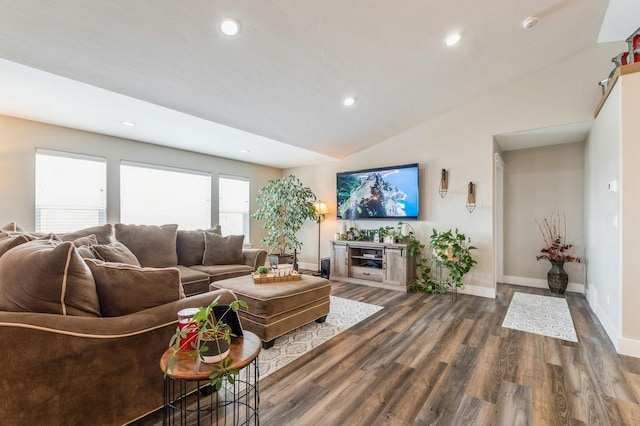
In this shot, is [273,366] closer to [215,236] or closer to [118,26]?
[215,236]

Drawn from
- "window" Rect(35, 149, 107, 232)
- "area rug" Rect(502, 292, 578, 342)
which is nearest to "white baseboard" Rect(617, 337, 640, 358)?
"area rug" Rect(502, 292, 578, 342)

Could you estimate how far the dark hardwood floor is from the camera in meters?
1.70

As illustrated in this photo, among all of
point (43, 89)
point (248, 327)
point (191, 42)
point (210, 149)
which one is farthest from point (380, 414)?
point (210, 149)

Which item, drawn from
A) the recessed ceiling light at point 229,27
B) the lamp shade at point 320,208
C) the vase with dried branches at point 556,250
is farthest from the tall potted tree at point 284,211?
the vase with dried branches at point 556,250

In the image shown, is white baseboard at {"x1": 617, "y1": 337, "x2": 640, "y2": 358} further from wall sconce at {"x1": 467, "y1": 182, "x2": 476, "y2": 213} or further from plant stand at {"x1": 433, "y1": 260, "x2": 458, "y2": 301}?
wall sconce at {"x1": 467, "y1": 182, "x2": 476, "y2": 213}

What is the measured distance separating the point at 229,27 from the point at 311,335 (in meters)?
2.86

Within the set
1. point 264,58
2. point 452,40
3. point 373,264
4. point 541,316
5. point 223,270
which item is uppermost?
point 452,40

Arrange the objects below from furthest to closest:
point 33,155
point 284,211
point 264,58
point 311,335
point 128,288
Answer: point 284,211
point 33,155
point 311,335
point 264,58
point 128,288

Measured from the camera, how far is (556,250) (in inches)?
177

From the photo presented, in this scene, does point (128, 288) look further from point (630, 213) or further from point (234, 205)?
point (234, 205)

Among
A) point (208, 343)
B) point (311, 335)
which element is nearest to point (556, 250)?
point (311, 335)

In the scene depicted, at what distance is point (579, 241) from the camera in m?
4.50

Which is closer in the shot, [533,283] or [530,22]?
[530,22]

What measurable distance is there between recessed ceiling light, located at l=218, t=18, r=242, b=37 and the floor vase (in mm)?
5313
